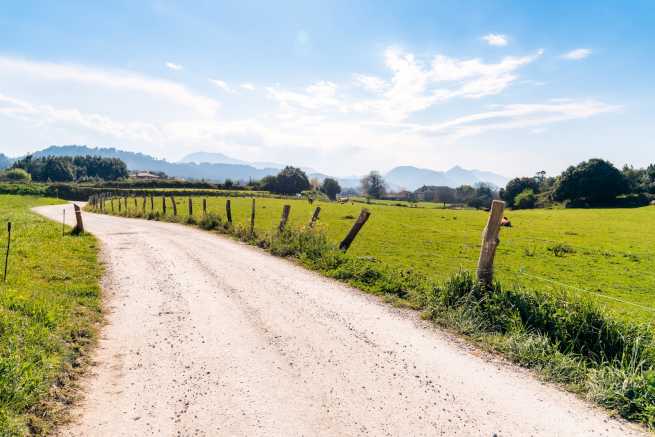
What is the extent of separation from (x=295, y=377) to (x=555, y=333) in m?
5.92

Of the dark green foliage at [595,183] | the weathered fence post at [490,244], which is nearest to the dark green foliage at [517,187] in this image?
the dark green foliage at [595,183]

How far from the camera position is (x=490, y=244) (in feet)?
31.2

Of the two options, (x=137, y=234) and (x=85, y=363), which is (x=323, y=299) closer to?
(x=85, y=363)

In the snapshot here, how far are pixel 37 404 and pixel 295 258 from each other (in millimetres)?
11698

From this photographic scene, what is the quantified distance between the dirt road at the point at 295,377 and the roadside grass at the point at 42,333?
0.43 meters

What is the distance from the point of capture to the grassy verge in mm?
6238

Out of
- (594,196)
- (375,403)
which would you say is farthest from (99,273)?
(594,196)

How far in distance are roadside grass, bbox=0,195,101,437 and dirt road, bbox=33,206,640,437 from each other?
429mm

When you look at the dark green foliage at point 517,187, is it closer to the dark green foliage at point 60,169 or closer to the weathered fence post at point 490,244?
the weathered fence post at point 490,244

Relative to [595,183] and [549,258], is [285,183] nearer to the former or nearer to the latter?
[595,183]

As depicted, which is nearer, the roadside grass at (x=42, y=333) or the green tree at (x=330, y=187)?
the roadside grass at (x=42, y=333)

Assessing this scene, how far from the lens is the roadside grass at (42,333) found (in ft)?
16.8

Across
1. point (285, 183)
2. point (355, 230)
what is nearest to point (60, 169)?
point (285, 183)

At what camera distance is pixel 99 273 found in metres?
13.1
